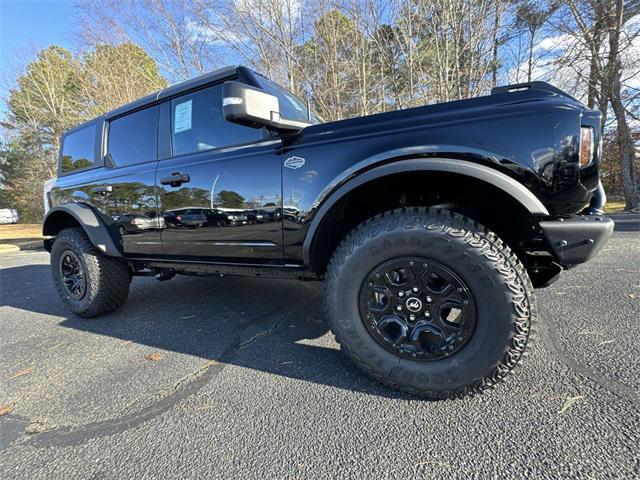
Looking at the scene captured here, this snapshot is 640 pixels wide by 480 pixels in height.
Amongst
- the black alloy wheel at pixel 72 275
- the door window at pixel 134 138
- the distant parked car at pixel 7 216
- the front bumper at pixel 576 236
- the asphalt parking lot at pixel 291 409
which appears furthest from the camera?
the distant parked car at pixel 7 216

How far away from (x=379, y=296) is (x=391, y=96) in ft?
38.5

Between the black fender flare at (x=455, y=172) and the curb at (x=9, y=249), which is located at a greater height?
the black fender flare at (x=455, y=172)

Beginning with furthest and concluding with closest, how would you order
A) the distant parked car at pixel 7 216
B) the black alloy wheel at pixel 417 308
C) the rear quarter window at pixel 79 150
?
1. the distant parked car at pixel 7 216
2. the rear quarter window at pixel 79 150
3. the black alloy wheel at pixel 417 308

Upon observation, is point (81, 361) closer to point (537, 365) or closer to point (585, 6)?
point (537, 365)

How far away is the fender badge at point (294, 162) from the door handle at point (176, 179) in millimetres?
831

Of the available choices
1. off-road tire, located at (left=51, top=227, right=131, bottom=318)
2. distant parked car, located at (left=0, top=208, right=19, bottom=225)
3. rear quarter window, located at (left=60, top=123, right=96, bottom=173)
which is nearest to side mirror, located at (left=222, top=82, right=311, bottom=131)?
off-road tire, located at (left=51, top=227, right=131, bottom=318)

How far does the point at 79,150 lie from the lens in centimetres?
328

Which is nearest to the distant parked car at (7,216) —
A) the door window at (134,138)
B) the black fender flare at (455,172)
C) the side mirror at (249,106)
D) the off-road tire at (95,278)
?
the off-road tire at (95,278)

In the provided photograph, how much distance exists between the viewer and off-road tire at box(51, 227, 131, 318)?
282 cm

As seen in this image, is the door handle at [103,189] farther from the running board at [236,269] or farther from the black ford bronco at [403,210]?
the running board at [236,269]

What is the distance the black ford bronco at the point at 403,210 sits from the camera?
1.42 m

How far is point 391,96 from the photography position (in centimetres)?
1166

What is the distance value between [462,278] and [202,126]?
6.82ft

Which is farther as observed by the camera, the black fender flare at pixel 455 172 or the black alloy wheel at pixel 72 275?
the black alloy wheel at pixel 72 275
